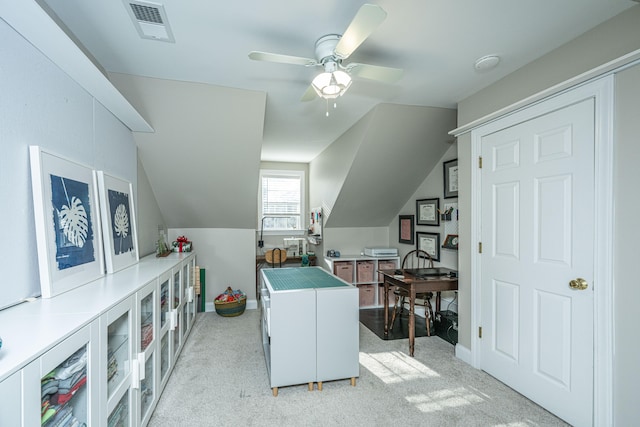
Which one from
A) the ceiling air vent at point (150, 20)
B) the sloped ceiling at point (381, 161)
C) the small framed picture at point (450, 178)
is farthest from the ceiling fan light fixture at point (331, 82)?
the small framed picture at point (450, 178)

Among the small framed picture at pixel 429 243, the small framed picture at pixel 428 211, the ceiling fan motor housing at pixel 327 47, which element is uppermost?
the ceiling fan motor housing at pixel 327 47

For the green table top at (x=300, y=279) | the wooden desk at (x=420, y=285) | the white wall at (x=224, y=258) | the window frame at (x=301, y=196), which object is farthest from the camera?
the window frame at (x=301, y=196)

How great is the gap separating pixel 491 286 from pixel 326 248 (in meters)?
2.63

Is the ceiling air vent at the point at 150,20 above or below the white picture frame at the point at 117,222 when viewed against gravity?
above

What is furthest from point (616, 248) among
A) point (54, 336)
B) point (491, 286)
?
point (54, 336)

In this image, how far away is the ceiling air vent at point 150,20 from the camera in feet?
5.24

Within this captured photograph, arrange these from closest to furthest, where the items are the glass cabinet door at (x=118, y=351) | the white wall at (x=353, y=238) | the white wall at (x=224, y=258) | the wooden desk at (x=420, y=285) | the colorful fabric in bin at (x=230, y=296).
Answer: the glass cabinet door at (x=118, y=351) < the wooden desk at (x=420, y=285) < the colorful fabric in bin at (x=230, y=296) < the white wall at (x=224, y=258) < the white wall at (x=353, y=238)

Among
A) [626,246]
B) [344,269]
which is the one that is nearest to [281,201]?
[344,269]

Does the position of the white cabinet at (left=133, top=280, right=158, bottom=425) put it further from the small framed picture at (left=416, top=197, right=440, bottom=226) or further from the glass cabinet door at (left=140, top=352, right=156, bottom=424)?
the small framed picture at (left=416, top=197, right=440, bottom=226)

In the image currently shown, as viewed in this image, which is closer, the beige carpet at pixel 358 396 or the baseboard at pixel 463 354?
the beige carpet at pixel 358 396

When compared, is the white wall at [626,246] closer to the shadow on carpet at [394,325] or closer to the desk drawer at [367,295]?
the shadow on carpet at [394,325]

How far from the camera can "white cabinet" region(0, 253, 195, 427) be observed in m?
0.88

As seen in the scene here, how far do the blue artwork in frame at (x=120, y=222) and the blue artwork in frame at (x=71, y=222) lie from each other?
355 millimetres

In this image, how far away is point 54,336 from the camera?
3.33ft
